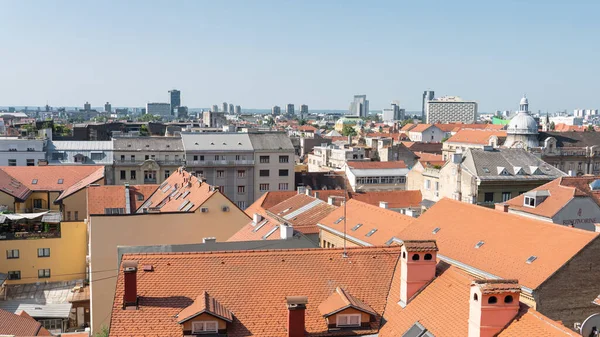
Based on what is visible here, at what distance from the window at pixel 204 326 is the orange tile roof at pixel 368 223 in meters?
20.8

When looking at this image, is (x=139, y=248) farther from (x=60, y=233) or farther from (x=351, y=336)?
(x=60, y=233)

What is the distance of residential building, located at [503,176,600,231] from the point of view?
44.8m

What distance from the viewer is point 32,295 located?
50.7 metres

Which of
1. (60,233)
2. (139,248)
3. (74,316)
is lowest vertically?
(74,316)

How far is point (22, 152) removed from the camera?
86.8 meters

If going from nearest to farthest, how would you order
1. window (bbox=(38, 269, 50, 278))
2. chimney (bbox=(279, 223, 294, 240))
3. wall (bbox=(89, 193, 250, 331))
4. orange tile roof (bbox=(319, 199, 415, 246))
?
chimney (bbox=(279, 223, 294, 240))
wall (bbox=(89, 193, 250, 331))
orange tile roof (bbox=(319, 199, 415, 246))
window (bbox=(38, 269, 50, 278))

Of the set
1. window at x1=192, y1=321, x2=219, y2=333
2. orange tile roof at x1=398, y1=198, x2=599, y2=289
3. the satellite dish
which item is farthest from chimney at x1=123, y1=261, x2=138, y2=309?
orange tile roof at x1=398, y1=198, x2=599, y2=289

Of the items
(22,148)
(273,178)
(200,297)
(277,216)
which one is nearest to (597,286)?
(200,297)

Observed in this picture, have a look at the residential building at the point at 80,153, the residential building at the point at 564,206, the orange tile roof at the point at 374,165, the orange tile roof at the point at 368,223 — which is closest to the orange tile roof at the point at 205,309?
the orange tile roof at the point at 368,223

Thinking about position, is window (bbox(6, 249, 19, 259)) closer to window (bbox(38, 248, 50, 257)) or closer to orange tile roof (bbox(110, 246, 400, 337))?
window (bbox(38, 248, 50, 257))

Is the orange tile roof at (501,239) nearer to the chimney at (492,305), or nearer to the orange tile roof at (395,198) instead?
the chimney at (492,305)

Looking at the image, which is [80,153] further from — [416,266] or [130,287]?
[416,266]

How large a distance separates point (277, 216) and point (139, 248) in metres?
22.5

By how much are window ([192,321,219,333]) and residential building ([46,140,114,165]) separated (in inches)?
2638
